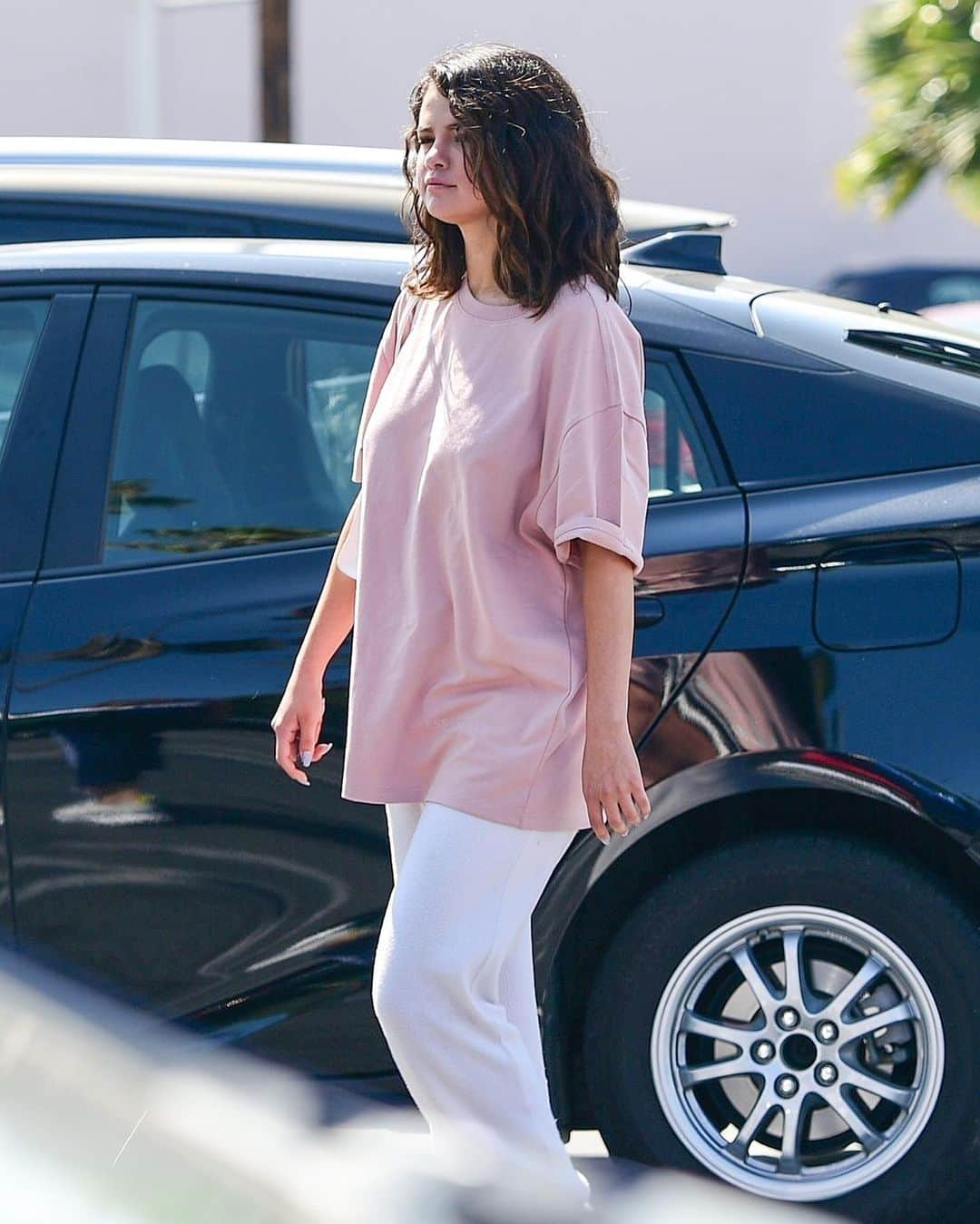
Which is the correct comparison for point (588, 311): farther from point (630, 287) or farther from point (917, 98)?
point (917, 98)

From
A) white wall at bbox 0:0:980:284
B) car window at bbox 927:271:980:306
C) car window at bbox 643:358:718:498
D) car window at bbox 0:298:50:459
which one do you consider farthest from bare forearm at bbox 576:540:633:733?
white wall at bbox 0:0:980:284

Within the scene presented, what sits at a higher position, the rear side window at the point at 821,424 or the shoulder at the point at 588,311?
the shoulder at the point at 588,311

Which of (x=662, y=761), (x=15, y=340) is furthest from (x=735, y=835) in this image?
(x=15, y=340)

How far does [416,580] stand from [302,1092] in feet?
3.39

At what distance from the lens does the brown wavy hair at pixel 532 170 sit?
2.29 metres

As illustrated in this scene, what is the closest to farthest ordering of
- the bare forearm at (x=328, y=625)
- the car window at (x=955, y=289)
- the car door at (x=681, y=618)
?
the bare forearm at (x=328, y=625), the car door at (x=681, y=618), the car window at (x=955, y=289)

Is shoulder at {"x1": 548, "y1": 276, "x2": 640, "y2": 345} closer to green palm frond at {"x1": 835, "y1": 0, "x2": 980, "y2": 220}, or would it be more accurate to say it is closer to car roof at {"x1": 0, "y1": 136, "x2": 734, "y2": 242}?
car roof at {"x1": 0, "y1": 136, "x2": 734, "y2": 242}

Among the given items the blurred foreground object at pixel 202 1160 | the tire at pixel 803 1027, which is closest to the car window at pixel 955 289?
the tire at pixel 803 1027

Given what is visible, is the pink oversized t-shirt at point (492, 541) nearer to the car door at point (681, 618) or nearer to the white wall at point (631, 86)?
the car door at point (681, 618)

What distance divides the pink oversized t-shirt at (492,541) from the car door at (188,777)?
1.46 ft

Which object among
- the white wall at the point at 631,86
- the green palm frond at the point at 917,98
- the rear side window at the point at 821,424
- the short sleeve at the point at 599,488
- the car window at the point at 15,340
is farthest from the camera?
the white wall at the point at 631,86

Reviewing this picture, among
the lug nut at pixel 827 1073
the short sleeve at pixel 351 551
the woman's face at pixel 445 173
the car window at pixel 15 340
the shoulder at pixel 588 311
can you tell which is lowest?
the lug nut at pixel 827 1073

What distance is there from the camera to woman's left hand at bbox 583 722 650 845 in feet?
7.57

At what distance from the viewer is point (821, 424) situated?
117 inches
